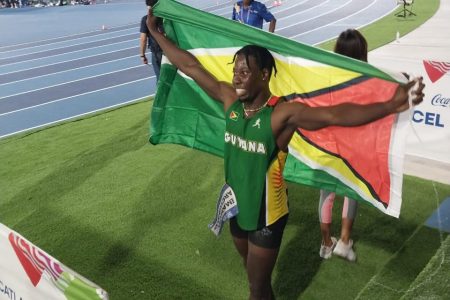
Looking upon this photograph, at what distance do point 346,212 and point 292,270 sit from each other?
2.30ft

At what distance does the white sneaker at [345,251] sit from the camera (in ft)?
14.2

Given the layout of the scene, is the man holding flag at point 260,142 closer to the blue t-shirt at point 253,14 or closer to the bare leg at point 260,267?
the bare leg at point 260,267

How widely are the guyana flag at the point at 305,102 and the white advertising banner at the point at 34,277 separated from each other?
5.10 feet

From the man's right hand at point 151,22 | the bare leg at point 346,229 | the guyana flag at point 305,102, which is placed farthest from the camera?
the bare leg at point 346,229

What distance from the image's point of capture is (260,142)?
2.78 meters

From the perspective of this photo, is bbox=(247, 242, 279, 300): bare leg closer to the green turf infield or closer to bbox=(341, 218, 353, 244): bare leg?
the green turf infield

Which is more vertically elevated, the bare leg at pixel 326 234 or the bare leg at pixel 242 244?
the bare leg at pixel 242 244

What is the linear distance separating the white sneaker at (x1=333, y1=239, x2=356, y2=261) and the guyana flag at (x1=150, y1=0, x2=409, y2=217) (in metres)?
1.02

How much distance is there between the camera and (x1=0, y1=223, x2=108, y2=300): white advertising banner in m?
2.31

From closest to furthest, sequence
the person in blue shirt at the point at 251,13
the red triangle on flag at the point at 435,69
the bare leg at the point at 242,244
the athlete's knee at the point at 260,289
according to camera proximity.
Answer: the athlete's knee at the point at 260,289
the bare leg at the point at 242,244
the red triangle on flag at the point at 435,69
the person in blue shirt at the point at 251,13

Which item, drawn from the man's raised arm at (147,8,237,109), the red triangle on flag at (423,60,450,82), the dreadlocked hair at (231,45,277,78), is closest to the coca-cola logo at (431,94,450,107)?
the red triangle on flag at (423,60,450,82)

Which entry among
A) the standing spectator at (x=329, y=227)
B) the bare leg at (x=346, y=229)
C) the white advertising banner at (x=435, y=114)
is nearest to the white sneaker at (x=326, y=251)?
the standing spectator at (x=329, y=227)

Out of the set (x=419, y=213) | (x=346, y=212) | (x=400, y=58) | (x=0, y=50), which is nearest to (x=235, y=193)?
(x=346, y=212)

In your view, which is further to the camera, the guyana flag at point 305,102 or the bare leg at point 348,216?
the bare leg at point 348,216
